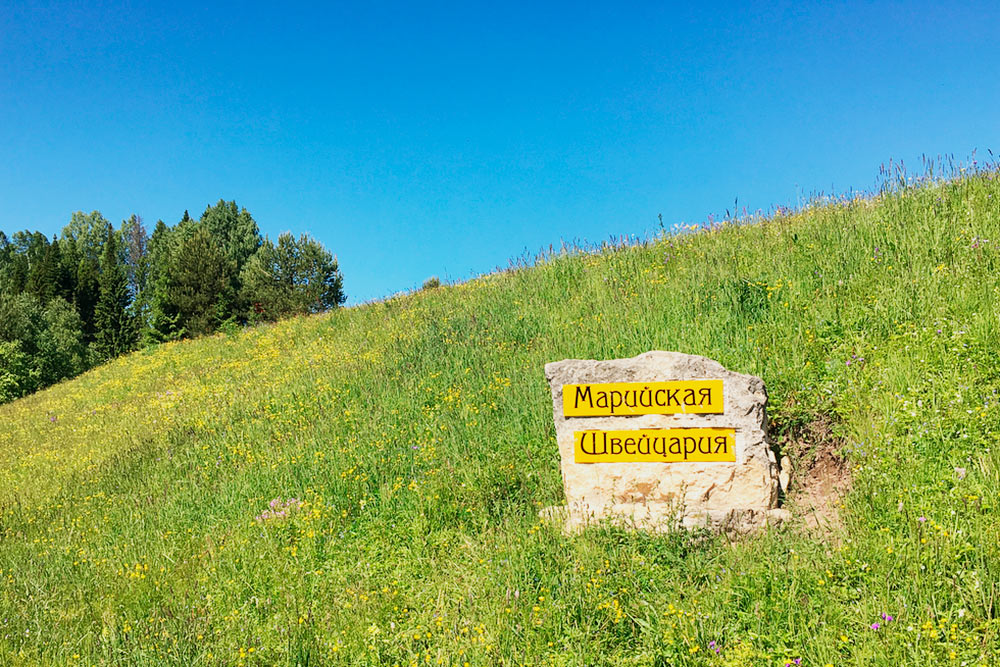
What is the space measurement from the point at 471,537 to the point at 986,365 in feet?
17.7

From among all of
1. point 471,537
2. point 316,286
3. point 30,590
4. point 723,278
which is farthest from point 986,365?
point 316,286

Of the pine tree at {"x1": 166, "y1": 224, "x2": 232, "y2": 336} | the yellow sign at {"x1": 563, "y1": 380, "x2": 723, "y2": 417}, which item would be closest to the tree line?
the pine tree at {"x1": 166, "y1": 224, "x2": 232, "y2": 336}

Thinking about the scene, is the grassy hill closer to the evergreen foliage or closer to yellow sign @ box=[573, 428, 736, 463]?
yellow sign @ box=[573, 428, 736, 463]

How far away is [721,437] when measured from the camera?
582 centimetres

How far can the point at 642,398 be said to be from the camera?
6055 mm

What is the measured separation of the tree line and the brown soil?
24.1m

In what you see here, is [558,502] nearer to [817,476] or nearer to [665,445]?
[665,445]

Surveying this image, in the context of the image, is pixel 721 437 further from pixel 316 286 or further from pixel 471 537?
pixel 316 286

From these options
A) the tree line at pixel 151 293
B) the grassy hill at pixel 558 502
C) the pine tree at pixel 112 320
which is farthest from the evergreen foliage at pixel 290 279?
the grassy hill at pixel 558 502

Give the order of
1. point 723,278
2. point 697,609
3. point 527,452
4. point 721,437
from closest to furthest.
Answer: point 697,609
point 721,437
point 527,452
point 723,278

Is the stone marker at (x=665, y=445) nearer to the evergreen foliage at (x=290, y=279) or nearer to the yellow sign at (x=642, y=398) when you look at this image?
the yellow sign at (x=642, y=398)

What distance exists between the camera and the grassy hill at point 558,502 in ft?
14.3

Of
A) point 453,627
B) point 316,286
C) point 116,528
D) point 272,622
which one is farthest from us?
point 316,286

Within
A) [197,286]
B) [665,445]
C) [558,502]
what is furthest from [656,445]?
[197,286]
